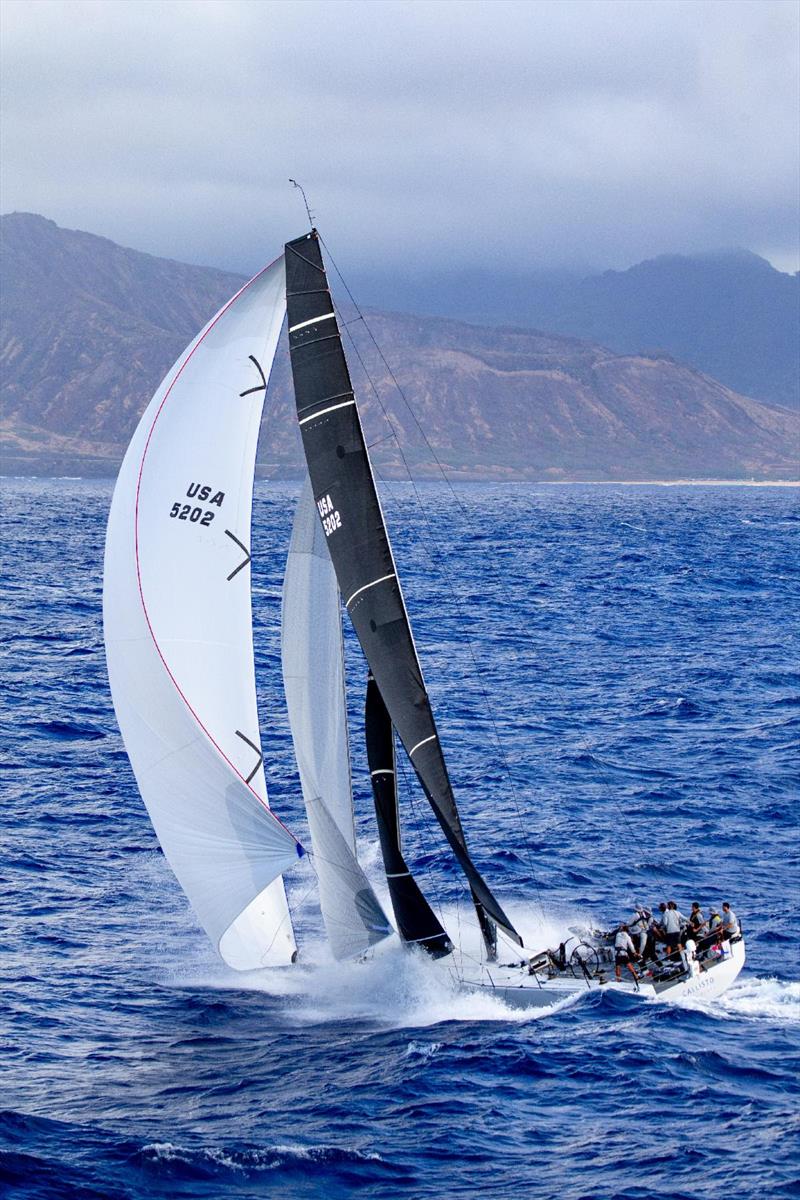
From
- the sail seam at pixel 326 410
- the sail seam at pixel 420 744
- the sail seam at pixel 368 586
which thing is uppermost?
the sail seam at pixel 326 410

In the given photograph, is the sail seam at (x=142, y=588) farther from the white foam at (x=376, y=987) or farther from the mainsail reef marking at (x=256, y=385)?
the white foam at (x=376, y=987)

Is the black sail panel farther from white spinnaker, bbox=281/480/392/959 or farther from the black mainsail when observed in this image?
the black mainsail

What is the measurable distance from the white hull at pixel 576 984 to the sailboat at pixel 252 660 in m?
0.03

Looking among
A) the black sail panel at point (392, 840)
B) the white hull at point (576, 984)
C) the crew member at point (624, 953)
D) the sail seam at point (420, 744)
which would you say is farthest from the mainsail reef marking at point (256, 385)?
the crew member at point (624, 953)

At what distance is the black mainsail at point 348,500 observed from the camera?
22.1m

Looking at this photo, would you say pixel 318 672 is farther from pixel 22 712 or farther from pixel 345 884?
pixel 22 712

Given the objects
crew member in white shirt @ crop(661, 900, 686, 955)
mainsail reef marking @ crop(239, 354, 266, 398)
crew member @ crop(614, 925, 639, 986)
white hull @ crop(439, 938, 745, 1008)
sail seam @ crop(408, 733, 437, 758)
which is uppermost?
mainsail reef marking @ crop(239, 354, 266, 398)

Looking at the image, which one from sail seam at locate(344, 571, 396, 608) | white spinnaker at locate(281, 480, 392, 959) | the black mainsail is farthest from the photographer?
white spinnaker at locate(281, 480, 392, 959)

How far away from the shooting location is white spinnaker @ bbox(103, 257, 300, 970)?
827 inches

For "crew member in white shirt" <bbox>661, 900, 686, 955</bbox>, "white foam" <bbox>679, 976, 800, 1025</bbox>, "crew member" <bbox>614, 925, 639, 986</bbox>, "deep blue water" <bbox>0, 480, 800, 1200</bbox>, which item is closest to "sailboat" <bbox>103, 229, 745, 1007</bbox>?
"crew member" <bbox>614, 925, 639, 986</bbox>

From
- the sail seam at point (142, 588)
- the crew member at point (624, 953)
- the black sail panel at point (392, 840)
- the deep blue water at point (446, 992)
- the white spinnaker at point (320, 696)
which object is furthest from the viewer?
the crew member at point (624, 953)

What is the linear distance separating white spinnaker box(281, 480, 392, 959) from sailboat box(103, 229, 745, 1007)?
3 cm

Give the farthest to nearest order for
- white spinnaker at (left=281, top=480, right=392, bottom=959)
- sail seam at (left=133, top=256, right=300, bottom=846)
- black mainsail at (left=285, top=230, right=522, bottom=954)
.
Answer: white spinnaker at (left=281, top=480, right=392, bottom=959) < black mainsail at (left=285, top=230, right=522, bottom=954) < sail seam at (left=133, top=256, right=300, bottom=846)

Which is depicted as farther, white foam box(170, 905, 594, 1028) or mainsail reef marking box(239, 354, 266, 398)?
white foam box(170, 905, 594, 1028)
